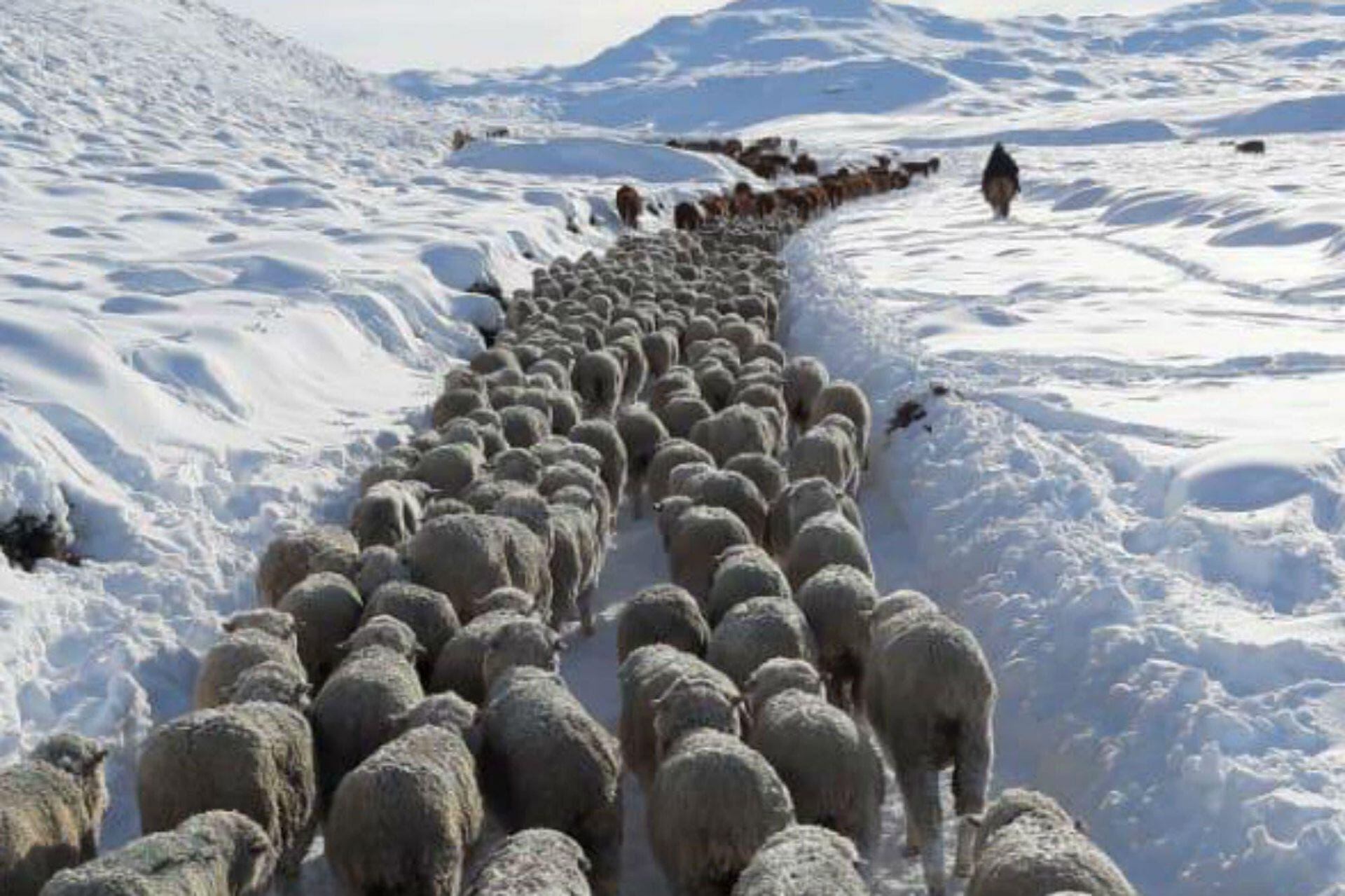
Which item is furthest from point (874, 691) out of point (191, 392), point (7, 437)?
point (191, 392)

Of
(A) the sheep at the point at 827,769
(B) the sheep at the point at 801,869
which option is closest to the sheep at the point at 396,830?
(B) the sheep at the point at 801,869

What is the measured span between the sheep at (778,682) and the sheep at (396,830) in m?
1.66

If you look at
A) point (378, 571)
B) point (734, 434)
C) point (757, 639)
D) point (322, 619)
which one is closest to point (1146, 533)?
point (757, 639)

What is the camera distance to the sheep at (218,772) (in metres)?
5.50

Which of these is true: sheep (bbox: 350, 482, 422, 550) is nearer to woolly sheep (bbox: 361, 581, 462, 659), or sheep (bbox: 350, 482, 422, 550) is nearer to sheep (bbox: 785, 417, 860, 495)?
woolly sheep (bbox: 361, 581, 462, 659)

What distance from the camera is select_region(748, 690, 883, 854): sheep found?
5.74 meters

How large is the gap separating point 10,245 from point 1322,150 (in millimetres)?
44535

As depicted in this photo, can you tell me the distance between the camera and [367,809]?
17.1 feet

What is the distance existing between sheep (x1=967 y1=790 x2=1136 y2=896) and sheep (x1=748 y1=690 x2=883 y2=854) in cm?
81

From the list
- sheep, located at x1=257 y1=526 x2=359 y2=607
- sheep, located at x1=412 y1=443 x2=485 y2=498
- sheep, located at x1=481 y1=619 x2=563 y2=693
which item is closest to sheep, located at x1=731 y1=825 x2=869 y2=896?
sheep, located at x1=481 y1=619 x2=563 y2=693

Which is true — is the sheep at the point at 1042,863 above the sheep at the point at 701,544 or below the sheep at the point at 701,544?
above

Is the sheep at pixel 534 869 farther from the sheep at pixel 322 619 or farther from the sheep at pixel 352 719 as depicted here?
the sheep at pixel 322 619

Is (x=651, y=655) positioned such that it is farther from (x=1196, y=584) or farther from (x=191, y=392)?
(x=191, y=392)

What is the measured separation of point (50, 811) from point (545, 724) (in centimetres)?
200
